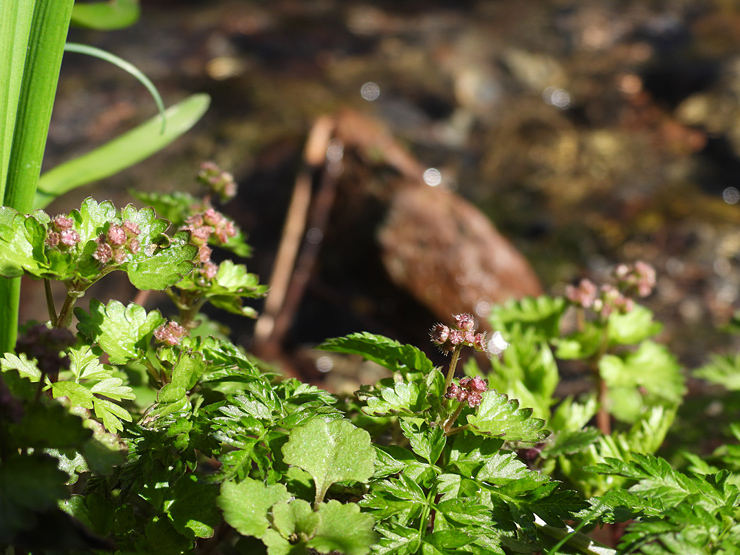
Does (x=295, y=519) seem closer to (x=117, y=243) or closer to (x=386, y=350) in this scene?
(x=386, y=350)

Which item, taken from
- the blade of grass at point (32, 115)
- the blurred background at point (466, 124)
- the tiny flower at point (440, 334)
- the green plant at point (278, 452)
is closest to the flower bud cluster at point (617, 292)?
the green plant at point (278, 452)

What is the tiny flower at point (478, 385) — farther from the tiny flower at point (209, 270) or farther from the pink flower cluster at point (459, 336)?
the tiny flower at point (209, 270)

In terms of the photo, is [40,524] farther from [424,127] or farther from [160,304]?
[424,127]

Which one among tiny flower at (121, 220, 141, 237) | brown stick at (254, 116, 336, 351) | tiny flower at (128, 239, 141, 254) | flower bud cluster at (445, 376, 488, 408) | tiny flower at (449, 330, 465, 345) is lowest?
brown stick at (254, 116, 336, 351)

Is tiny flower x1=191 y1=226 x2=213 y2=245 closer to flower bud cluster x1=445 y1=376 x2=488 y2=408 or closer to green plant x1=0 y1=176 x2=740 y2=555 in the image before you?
green plant x1=0 y1=176 x2=740 y2=555

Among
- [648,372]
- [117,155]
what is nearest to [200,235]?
[117,155]

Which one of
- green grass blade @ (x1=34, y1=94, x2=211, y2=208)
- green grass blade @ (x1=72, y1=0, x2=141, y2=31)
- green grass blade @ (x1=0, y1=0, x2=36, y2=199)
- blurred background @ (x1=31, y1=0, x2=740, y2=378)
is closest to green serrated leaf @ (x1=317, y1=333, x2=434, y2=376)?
green grass blade @ (x1=0, y1=0, x2=36, y2=199)

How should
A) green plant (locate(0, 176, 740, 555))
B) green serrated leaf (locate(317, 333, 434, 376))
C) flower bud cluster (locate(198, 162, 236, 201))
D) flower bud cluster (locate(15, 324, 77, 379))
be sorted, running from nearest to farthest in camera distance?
flower bud cluster (locate(15, 324, 77, 379)) < green plant (locate(0, 176, 740, 555)) < green serrated leaf (locate(317, 333, 434, 376)) < flower bud cluster (locate(198, 162, 236, 201))
